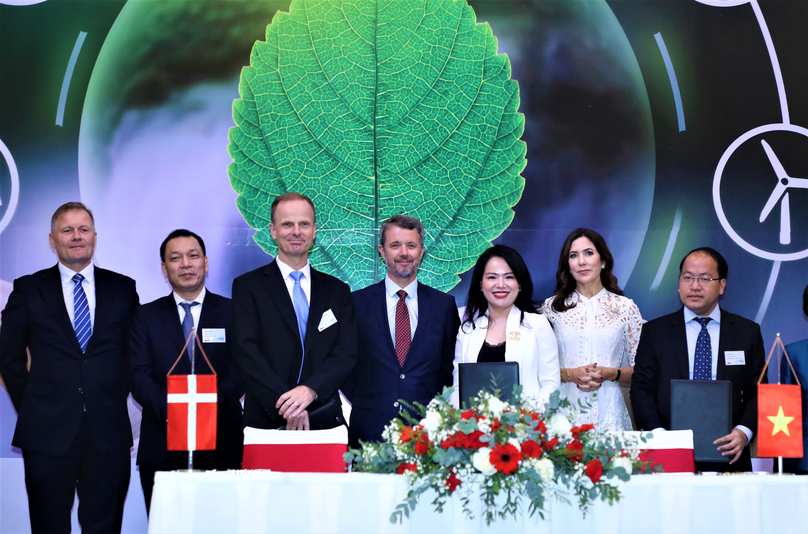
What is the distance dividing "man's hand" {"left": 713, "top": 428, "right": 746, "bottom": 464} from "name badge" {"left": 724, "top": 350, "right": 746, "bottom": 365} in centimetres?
41

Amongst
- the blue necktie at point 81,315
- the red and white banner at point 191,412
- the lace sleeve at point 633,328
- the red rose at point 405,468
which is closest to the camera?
the red rose at point 405,468

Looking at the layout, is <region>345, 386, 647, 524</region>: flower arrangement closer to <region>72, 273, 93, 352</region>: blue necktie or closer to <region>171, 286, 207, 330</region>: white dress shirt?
<region>171, 286, 207, 330</region>: white dress shirt

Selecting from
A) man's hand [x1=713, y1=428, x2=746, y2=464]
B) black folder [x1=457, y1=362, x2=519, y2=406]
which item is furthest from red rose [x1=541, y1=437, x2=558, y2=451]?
man's hand [x1=713, y1=428, x2=746, y2=464]

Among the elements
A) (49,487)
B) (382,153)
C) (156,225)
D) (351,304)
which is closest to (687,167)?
(382,153)

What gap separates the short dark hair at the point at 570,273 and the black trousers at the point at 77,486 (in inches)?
101

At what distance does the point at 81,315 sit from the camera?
396cm

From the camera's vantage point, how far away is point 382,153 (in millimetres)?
4836

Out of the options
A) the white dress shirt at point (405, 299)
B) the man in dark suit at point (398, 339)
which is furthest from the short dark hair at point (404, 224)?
the white dress shirt at point (405, 299)

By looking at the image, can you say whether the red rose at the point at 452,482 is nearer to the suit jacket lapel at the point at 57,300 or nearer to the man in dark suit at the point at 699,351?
the man in dark suit at the point at 699,351

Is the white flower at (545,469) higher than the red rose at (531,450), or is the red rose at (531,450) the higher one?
the red rose at (531,450)

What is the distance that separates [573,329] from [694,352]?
633 mm

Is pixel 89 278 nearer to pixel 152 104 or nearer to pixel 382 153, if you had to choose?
pixel 152 104

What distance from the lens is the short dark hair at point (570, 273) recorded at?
404cm

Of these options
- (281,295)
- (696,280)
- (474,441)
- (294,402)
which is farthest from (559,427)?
(696,280)
